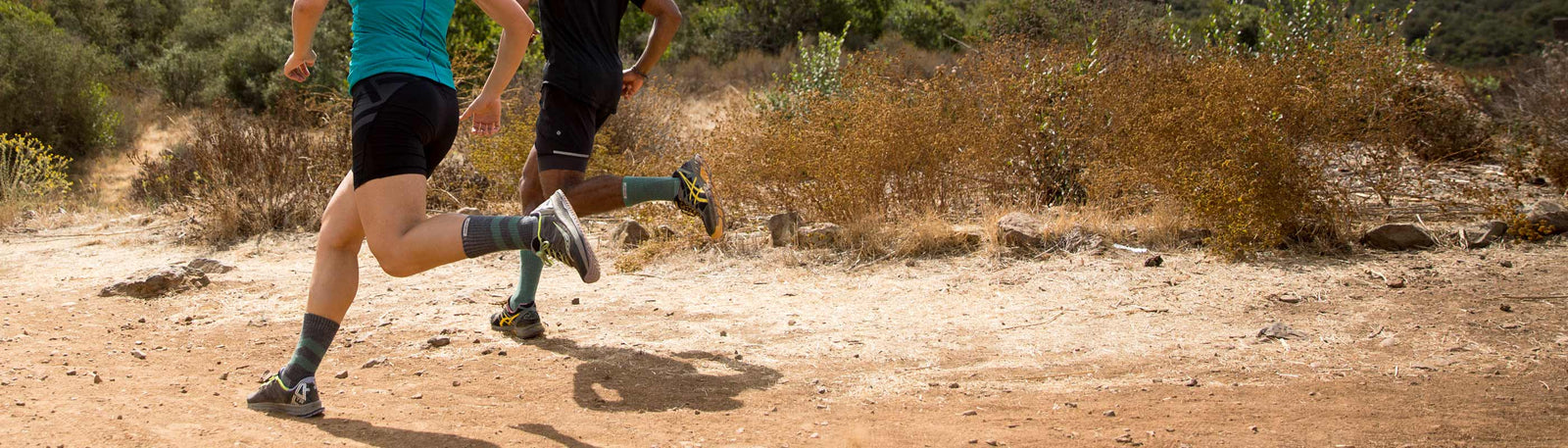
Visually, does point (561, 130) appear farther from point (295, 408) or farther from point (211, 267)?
point (211, 267)

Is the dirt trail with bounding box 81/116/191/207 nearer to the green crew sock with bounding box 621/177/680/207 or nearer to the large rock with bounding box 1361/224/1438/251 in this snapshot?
the green crew sock with bounding box 621/177/680/207

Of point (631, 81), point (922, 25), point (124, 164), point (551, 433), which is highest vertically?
point (631, 81)

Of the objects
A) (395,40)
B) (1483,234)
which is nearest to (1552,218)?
(1483,234)

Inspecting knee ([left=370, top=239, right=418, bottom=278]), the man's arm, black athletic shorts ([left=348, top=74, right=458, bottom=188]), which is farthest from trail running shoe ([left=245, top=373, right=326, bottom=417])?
the man's arm

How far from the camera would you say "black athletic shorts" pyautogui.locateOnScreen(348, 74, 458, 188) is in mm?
2996

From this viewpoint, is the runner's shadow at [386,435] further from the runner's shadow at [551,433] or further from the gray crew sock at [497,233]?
the gray crew sock at [497,233]

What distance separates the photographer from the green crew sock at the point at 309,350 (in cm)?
324

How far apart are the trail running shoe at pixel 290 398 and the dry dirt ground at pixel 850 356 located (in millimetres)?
45

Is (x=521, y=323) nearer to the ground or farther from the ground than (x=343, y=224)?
nearer to the ground

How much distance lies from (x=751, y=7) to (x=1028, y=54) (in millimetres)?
14049

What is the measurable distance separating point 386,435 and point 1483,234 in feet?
17.5

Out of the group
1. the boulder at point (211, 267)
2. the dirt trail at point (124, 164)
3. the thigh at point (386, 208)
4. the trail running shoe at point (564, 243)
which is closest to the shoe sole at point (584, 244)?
the trail running shoe at point (564, 243)

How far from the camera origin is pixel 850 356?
409 cm

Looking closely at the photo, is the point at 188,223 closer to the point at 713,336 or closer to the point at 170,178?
the point at 170,178
